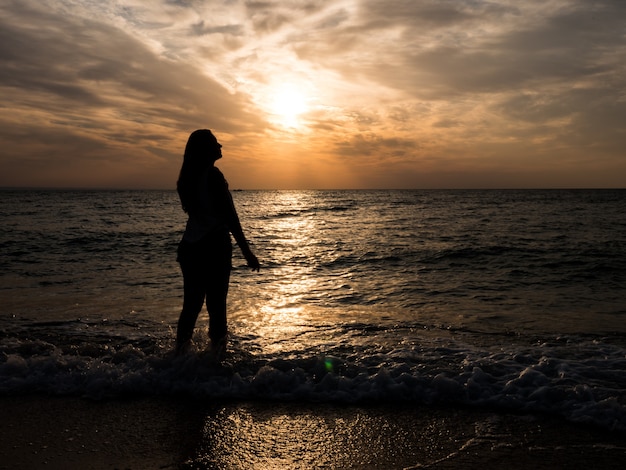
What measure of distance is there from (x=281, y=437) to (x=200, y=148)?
8.41 feet

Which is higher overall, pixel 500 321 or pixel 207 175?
pixel 207 175

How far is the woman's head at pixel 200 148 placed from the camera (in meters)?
4.16

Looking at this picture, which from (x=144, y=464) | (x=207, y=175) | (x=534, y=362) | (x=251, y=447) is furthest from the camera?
(x=534, y=362)

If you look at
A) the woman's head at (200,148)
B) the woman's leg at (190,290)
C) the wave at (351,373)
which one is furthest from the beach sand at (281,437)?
the woman's head at (200,148)

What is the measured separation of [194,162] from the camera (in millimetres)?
4168

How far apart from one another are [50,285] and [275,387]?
7.22 m

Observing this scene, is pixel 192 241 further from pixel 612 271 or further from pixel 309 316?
pixel 612 271

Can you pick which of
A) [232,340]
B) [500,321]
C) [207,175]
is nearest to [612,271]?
[500,321]

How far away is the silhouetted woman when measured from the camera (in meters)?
4.14

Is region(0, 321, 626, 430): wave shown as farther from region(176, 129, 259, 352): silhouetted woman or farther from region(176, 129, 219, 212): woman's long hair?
region(176, 129, 219, 212): woman's long hair

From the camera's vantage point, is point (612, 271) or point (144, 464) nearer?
point (144, 464)

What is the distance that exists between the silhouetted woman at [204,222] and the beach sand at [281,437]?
3.56 ft

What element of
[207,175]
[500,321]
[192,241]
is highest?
[207,175]

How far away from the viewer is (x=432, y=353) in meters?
4.75
